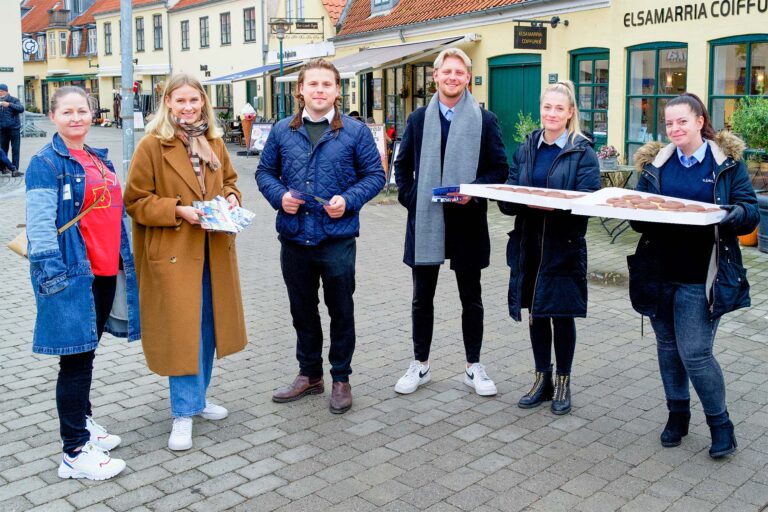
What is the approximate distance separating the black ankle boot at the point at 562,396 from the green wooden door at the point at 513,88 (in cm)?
1229

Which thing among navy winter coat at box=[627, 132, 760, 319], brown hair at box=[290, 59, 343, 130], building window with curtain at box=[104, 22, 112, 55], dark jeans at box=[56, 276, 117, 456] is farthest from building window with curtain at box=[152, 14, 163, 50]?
navy winter coat at box=[627, 132, 760, 319]

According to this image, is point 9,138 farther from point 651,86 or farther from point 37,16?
point 37,16

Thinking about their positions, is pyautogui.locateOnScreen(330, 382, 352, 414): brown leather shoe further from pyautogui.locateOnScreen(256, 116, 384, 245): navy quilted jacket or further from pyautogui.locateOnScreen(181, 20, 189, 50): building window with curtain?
pyautogui.locateOnScreen(181, 20, 189, 50): building window with curtain

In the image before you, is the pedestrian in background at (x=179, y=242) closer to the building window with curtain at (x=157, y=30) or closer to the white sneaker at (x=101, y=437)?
the white sneaker at (x=101, y=437)

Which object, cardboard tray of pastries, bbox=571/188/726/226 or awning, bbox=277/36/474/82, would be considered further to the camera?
awning, bbox=277/36/474/82

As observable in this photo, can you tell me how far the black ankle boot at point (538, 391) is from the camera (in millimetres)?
5016

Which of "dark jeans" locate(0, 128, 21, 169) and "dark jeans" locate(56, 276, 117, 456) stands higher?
"dark jeans" locate(0, 128, 21, 169)

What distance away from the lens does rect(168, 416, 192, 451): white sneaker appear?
14.5 ft

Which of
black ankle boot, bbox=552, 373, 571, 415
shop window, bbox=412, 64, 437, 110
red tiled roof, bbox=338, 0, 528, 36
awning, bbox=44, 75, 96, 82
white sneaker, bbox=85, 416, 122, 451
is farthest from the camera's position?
awning, bbox=44, 75, 96, 82

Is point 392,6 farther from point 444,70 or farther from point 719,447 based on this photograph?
point 719,447

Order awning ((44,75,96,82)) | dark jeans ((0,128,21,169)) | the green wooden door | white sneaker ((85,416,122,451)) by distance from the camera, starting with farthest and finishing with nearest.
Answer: awning ((44,75,96,82))
dark jeans ((0,128,21,169))
the green wooden door
white sneaker ((85,416,122,451))

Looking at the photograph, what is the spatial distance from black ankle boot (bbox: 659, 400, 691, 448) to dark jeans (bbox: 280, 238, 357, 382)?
1797 millimetres

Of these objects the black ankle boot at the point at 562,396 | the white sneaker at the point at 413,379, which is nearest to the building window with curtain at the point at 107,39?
the white sneaker at the point at 413,379

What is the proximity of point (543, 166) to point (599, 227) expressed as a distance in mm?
7503
